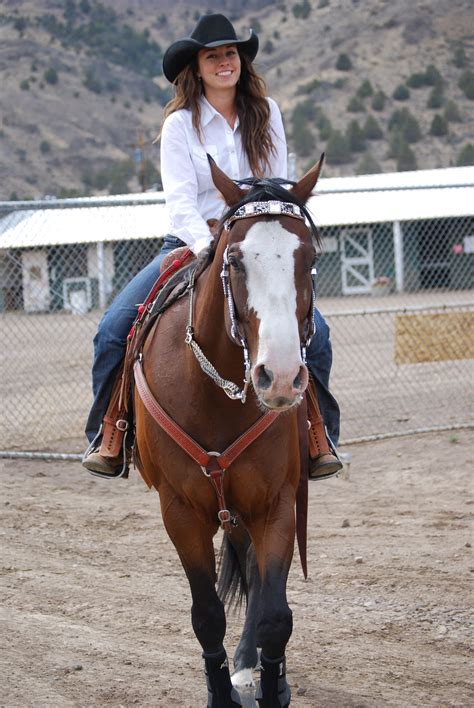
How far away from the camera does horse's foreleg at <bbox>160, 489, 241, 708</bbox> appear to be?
13.3 ft

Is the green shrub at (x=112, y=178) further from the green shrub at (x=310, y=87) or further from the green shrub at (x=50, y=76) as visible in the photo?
the green shrub at (x=310, y=87)

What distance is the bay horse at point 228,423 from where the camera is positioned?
3.36 meters

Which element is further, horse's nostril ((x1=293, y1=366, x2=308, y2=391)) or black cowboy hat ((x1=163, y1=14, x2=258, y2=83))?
black cowboy hat ((x1=163, y1=14, x2=258, y2=83))

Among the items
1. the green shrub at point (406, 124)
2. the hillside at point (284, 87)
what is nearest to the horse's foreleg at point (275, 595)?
the hillside at point (284, 87)

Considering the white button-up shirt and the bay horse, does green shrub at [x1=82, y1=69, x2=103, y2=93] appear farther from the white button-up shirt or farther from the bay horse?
the bay horse

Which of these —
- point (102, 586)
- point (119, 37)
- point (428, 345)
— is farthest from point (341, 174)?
point (102, 586)

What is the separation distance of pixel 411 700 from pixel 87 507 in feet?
13.7

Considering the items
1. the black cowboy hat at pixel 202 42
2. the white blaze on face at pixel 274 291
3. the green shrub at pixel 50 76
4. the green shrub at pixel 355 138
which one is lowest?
the green shrub at pixel 355 138

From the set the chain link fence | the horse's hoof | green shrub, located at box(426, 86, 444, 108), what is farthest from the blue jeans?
green shrub, located at box(426, 86, 444, 108)

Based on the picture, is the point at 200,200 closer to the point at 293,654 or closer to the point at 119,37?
the point at 293,654

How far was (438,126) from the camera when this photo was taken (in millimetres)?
74000

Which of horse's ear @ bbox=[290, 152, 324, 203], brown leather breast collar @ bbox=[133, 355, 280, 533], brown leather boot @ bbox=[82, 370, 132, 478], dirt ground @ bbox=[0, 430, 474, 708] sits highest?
horse's ear @ bbox=[290, 152, 324, 203]

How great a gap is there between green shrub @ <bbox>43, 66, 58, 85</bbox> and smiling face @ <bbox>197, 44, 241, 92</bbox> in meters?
85.2

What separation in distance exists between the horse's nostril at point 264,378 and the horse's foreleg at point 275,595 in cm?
103
